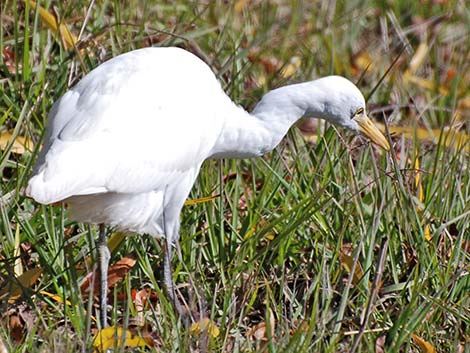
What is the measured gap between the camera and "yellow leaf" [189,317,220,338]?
2894mm

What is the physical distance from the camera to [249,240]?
3.43m

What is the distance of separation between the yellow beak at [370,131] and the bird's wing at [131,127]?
0.42 m

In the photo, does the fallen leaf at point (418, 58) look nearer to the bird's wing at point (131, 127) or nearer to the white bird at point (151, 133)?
the white bird at point (151, 133)

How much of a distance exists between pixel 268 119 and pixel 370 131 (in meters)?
0.32

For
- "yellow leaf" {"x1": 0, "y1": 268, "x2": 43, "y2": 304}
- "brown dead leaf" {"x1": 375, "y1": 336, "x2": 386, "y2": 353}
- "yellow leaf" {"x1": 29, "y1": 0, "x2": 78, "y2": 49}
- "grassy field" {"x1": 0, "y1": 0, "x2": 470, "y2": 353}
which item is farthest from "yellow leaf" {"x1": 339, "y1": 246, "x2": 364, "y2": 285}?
"yellow leaf" {"x1": 29, "y1": 0, "x2": 78, "y2": 49}

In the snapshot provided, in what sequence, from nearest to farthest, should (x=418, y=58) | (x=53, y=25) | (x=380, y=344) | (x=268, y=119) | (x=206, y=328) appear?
(x=206, y=328) → (x=380, y=344) → (x=268, y=119) → (x=53, y=25) → (x=418, y=58)

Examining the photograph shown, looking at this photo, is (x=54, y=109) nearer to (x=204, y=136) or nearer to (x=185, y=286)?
(x=204, y=136)

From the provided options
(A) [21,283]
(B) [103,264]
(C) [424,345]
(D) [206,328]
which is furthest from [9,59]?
(C) [424,345]

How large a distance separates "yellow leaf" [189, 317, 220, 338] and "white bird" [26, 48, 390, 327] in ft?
0.97

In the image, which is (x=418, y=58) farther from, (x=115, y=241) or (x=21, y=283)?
(x=21, y=283)

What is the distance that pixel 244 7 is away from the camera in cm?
523

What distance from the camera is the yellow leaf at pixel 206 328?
289cm

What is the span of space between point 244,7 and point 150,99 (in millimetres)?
2118

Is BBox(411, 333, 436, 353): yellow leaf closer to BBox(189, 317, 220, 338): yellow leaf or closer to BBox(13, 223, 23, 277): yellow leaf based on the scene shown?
BBox(189, 317, 220, 338): yellow leaf
